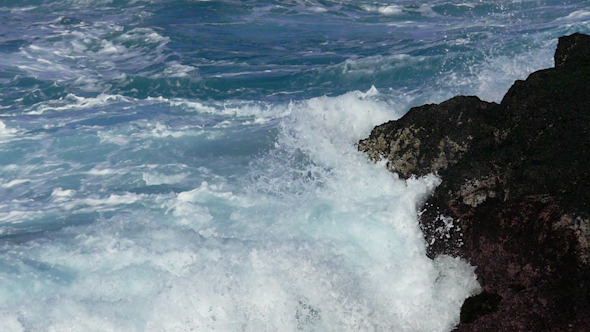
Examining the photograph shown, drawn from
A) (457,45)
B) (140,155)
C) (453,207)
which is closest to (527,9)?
(457,45)

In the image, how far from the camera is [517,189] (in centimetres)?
557

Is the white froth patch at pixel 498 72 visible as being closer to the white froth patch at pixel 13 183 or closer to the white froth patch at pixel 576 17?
the white froth patch at pixel 576 17

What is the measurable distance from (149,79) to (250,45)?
3.13 m

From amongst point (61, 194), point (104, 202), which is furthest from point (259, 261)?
point (61, 194)

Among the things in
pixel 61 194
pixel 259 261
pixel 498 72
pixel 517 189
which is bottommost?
pixel 61 194

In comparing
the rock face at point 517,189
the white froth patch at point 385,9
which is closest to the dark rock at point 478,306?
the rock face at point 517,189

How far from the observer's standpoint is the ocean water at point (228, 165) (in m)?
5.82

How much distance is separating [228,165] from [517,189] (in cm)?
436

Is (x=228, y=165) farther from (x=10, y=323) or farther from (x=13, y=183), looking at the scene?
(x=10, y=323)

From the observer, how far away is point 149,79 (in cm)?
1338

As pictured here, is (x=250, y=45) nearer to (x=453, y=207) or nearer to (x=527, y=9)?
(x=527, y=9)

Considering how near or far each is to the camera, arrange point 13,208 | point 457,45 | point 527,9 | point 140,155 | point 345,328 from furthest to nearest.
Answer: point 527,9, point 457,45, point 140,155, point 13,208, point 345,328

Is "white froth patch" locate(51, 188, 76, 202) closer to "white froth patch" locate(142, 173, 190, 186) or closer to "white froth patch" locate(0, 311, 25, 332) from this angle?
"white froth patch" locate(142, 173, 190, 186)

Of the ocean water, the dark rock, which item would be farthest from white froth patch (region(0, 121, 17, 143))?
the dark rock
